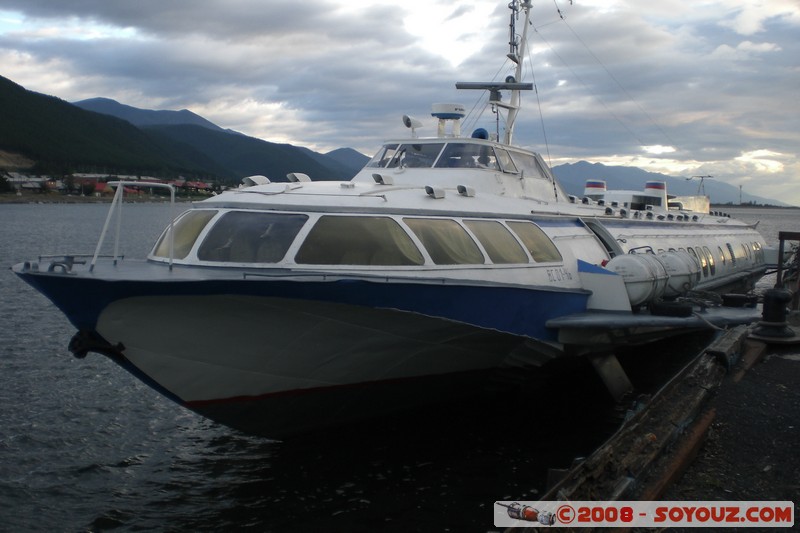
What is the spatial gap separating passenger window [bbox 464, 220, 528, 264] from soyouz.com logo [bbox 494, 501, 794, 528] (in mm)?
4309

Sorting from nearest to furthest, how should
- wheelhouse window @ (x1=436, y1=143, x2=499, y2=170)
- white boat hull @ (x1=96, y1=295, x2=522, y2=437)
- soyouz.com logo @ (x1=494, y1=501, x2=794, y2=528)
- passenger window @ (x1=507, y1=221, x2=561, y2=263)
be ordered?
soyouz.com logo @ (x1=494, y1=501, x2=794, y2=528), white boat hull @ (x1=96, y1=295, x2=522, y2=437), passenger window @ (x1=507, y1=221, x2=561, y2=263), wheelhouse window @ (x1=436, y1=143, x2=499, y2=170)

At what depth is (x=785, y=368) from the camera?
368 inches

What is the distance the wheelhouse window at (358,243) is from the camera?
795cm

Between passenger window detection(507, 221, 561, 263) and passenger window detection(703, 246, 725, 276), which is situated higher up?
passenger window detection(507, 221, 561, 263)

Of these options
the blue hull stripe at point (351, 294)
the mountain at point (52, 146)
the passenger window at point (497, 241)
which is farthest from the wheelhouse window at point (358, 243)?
the mountain at point (52, 146)

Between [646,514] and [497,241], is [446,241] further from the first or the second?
[646,514]

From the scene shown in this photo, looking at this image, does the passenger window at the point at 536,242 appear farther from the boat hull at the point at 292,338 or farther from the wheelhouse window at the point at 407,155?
the wheelhouse window at the point at 407,155

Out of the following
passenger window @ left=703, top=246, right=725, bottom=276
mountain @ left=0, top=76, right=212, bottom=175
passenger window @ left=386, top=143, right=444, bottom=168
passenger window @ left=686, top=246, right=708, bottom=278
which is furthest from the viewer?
mountain @ left=0, top=76, right=212, bottom=175

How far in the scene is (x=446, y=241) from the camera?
29.0ft

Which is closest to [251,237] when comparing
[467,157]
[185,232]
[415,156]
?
[185,232]

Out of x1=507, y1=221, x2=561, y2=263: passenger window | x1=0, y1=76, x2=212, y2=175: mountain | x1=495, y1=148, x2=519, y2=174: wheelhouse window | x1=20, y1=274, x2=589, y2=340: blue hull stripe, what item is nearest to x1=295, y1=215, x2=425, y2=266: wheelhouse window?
x1=20, y1=274, x2=589, y2=340: blue hull stripe

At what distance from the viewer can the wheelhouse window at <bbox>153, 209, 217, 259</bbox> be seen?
8461 millimetres

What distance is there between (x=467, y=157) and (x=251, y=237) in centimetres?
498

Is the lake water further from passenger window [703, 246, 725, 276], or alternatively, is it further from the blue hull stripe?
passenger window [703, 246, 725, 276]
